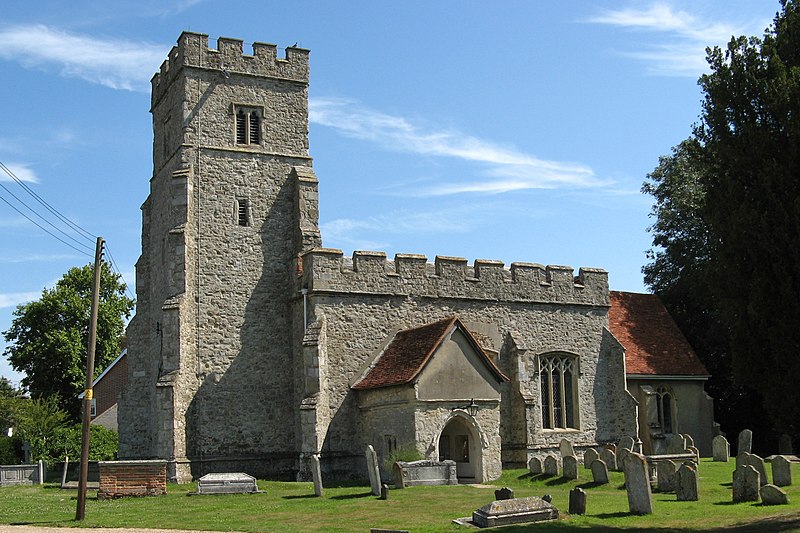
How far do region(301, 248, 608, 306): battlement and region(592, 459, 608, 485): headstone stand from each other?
924 centimetres

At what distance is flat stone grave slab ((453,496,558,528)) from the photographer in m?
18.1

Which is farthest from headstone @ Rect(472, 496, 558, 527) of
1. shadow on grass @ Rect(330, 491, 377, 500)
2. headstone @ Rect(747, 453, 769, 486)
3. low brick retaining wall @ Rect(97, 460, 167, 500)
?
low brick retaining wall @ Rect(97, 460, 167, 500)

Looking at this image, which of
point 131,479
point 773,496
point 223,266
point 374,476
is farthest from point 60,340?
point 773,496

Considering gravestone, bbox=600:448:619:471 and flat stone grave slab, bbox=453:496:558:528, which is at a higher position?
gravestone, bbox=600:448:619:471

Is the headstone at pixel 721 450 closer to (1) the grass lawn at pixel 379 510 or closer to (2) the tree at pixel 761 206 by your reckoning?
(1) the grass lawn at pixel 379 510

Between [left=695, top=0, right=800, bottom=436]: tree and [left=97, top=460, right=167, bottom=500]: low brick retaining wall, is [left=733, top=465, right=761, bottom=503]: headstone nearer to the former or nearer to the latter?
[left=695, top=0, right=800, bottom=436]: tree

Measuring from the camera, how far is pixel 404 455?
27.7 meters

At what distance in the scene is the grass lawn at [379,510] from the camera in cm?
1830

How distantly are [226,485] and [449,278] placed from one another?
11.4 metres

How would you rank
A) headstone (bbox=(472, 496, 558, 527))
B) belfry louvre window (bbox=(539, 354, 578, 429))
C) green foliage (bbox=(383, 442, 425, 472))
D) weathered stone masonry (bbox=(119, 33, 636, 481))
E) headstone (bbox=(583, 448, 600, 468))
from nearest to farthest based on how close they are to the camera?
1. headstone (bbox=(472, 496, 558, 527))
2. green foliage (bbox=(383, 442, 425, 472))
3. headstone (bbox=(583, 448, 600, 468))
4. weathered stone masonry (bbox=(119, 33, 636, 481))
5. belfry louvre window (bbox=(539, 354, 578, 429))

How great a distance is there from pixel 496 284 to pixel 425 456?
8448 millimetres

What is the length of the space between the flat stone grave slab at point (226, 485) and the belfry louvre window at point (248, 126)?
12.4m

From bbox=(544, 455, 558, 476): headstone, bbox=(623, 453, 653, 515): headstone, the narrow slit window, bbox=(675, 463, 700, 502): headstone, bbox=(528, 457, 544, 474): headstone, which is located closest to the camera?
bbox=(623, 453, 653, 515): headstone

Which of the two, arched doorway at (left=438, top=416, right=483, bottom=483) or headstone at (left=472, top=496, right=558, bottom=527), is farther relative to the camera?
arched doorway at (left=438, top=416, right=483, bottom=483)
